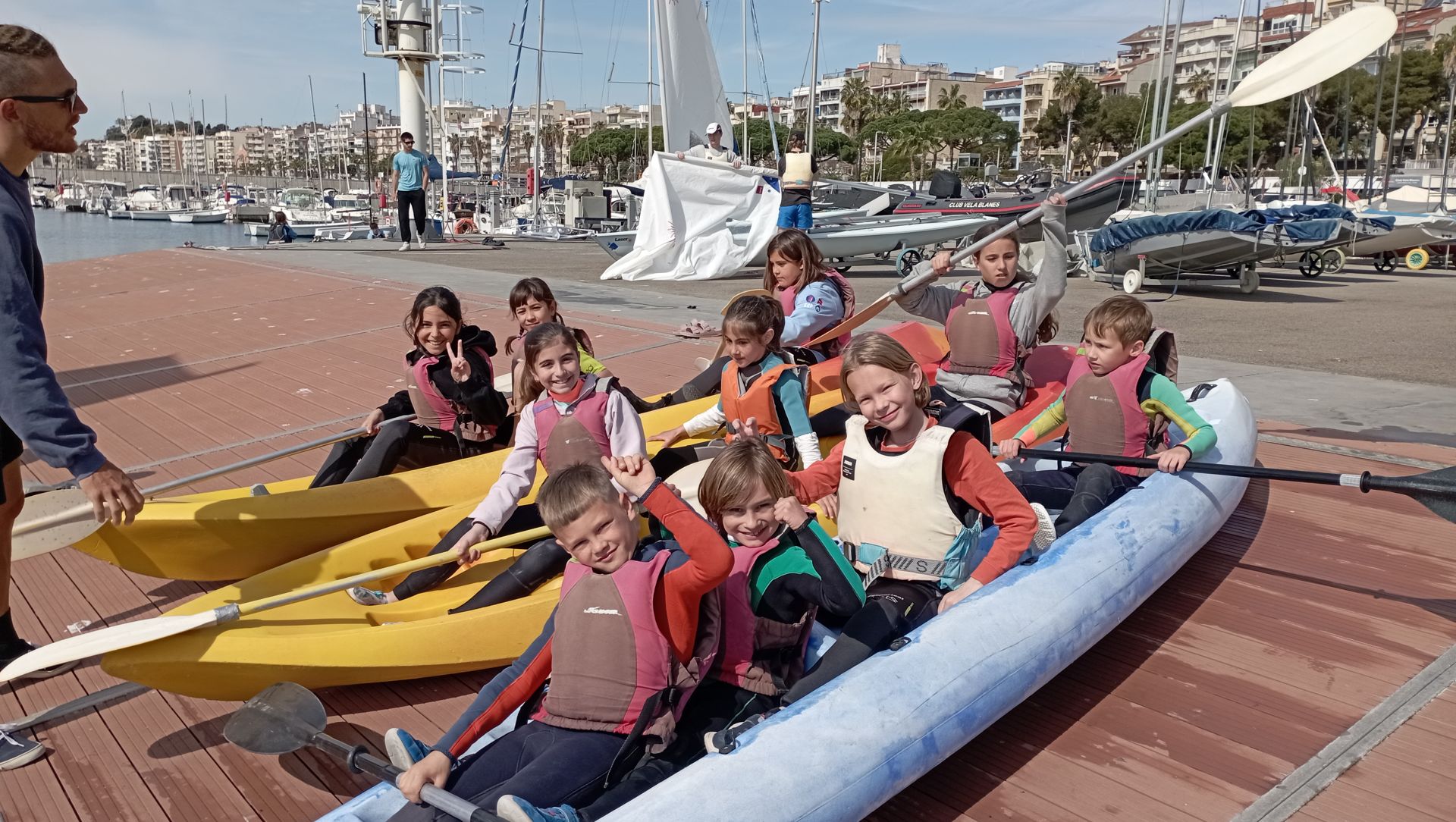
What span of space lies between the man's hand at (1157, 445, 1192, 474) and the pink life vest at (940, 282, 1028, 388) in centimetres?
110

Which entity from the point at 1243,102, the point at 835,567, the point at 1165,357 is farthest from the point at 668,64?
the point at 835,567

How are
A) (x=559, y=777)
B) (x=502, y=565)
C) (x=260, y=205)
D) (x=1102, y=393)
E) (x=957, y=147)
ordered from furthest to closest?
(x=957, y=147) < (x=260, y=205) < (x=1102, y=393) < (x=502, y=565) < (x=559, y=777)

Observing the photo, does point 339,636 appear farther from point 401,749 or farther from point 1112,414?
point 1112,414

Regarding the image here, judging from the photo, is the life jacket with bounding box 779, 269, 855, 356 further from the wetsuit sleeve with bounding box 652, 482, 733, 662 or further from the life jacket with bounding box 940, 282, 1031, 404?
the wetsuit sleeve with bounding box 652, 482, 733, 662

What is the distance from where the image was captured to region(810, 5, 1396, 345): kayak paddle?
494 centimetres

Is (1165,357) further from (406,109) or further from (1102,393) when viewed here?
(406,109)

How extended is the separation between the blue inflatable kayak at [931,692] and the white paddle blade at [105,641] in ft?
3.18

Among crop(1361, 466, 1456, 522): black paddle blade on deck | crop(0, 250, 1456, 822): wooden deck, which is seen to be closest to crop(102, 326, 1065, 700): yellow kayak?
crop(0, 250, 1456, 822): wooden deck

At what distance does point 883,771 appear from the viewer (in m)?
2.46

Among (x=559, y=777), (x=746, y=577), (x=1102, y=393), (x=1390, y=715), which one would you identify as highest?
(x=1102, y=393)

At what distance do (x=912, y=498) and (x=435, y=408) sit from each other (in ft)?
8.72

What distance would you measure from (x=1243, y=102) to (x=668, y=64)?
1026 cm

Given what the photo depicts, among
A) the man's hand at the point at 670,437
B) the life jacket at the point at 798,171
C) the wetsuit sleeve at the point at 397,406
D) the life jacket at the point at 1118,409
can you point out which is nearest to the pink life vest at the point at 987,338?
the life jacket at the point at 1118,409

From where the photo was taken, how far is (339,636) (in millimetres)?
3137
